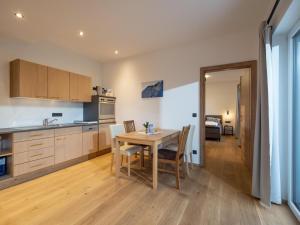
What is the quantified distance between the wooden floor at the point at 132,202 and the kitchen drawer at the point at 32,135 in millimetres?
757

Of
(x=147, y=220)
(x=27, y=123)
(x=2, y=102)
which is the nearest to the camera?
(x=147, y=220)

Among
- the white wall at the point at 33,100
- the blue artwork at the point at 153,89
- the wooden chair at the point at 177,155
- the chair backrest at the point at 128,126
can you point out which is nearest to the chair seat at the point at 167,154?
the wooden chair at the point at 177,155

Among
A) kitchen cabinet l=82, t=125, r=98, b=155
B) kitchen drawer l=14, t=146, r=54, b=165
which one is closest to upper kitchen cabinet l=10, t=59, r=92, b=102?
kitchen cabinet l=82, t=125, r=98, b=155

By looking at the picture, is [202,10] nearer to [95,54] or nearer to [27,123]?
[95,54]

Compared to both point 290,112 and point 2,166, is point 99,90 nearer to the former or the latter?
point 2,166

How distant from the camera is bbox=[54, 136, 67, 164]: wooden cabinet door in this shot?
3.32 m

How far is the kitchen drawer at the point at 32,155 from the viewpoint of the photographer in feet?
9.04

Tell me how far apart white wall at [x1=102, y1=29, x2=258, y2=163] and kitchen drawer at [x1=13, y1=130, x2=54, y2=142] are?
1.98 m

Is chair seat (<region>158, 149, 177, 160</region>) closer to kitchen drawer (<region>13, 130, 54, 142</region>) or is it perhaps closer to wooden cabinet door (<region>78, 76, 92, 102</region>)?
kitchen drawer (<region>13, 130, 54, 142</region>)

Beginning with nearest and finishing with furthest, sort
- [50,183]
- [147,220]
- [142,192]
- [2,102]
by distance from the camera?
[147,220], [142,192], [50,183], [2,102]

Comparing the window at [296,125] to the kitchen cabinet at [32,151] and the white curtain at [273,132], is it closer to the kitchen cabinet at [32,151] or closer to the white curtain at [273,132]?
the white curtain at [273,132]

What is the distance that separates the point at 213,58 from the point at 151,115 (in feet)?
6.43

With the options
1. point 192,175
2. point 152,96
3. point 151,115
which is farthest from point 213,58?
point 192,175

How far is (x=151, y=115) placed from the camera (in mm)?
4277
